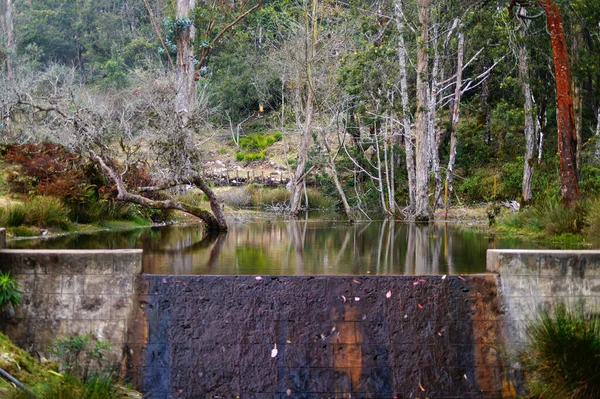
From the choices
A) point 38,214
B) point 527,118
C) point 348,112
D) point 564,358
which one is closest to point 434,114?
point 527,118

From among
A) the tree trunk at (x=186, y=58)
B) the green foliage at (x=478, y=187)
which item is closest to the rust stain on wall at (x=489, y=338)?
the tree trunk at (x=186, y=58)

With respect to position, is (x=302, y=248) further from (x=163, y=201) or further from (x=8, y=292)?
(x=8, y=292)

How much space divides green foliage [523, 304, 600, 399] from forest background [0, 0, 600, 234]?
9.45 metres

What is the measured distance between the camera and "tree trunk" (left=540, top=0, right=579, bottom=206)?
17094 millimetres

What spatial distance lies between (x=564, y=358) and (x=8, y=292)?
240 inches

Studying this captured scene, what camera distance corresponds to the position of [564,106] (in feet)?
55.9

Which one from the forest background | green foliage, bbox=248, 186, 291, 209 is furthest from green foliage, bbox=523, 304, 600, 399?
green foliage, bbox=248, 186, 291, 209

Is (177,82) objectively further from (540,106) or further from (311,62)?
(540,106)

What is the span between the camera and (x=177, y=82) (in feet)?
→ 99.5

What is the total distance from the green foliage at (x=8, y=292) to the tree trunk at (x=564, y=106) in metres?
12.4

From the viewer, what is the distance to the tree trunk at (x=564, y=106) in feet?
56.1

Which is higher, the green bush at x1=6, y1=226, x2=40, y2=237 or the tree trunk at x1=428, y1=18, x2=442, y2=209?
the tree trunk at x1=428, y1=18, x2=442, y2=209

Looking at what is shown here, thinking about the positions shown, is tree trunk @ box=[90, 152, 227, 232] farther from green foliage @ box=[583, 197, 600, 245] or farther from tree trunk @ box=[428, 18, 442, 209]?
tree trunk @ box=[428, 18, 442, 209]

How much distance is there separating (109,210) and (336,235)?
6.17 metres
